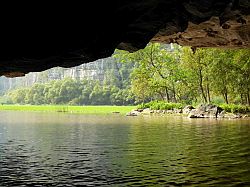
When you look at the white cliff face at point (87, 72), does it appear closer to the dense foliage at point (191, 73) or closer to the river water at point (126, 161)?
the dense foliage at point (191, 73)

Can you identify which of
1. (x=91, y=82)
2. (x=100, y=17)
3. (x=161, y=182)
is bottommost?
(x=161, y=182)

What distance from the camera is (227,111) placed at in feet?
146

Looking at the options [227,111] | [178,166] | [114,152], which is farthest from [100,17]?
[227,111]

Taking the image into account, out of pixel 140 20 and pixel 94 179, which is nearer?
pixel 140 20

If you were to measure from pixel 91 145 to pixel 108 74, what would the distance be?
12588cm

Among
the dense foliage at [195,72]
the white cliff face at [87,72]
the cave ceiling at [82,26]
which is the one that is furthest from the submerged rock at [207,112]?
the white cliff face at [87,72]

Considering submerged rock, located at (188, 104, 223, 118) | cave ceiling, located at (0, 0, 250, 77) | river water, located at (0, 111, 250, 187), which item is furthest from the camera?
submerged rock, located at (188, 104, 223, 118)

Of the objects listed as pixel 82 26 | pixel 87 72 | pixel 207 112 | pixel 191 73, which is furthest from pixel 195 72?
pixel 87 72

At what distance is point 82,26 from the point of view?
6641 millimetres

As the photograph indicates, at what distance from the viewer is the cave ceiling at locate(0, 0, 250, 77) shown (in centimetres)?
636

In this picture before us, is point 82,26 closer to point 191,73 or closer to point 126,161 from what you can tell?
point 126,161

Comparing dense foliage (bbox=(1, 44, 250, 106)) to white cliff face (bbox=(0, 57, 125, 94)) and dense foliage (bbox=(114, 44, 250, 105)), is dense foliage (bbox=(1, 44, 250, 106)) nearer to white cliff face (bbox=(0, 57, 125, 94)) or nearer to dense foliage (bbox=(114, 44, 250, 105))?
dense foliage (bbox=(114, 44, 250, 105))

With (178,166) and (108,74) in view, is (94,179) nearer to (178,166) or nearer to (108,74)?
(178,166)

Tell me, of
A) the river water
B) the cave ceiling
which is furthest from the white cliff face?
the cave ceiling
